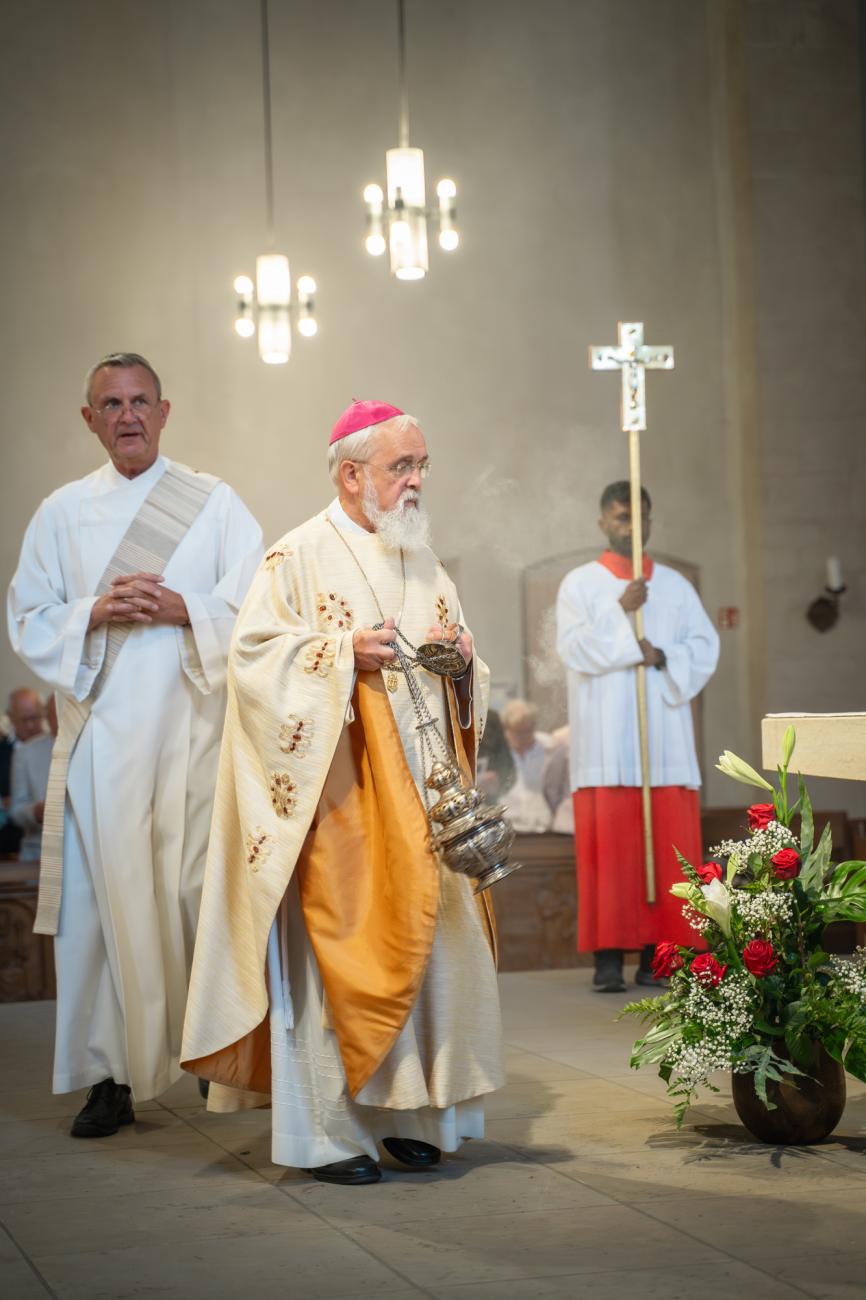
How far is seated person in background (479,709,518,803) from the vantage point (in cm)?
1078

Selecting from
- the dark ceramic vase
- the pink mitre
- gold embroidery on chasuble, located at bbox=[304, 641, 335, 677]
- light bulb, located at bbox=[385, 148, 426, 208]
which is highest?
light bulb, located at bbox=[385, 148, 426, 208]

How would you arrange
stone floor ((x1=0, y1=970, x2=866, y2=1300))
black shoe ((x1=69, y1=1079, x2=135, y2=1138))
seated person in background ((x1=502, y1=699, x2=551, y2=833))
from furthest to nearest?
seated person in background ((x1=502, y1=699, x2=551, y2=833)) → black shoe ((x1=69, y1=1079, x2=135, y2=1138)) → stone floor ((x1=0, y1=970, x2=866, y2=1300))

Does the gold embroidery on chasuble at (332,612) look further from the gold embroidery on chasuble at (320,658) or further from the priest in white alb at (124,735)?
the priest in white alb at (124,735)

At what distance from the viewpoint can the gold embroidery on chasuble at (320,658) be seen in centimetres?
396

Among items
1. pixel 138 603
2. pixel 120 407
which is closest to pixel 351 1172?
pixel 138 603

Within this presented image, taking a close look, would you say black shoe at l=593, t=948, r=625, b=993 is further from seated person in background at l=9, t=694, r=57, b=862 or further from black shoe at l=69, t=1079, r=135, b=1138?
seated person in background at l=9, t=694, r=57, b=862

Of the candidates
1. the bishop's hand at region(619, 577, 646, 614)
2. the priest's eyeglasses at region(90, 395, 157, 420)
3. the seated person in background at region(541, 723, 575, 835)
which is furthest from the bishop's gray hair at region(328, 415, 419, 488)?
the seated person in background at region(541, 723, 575, 835)

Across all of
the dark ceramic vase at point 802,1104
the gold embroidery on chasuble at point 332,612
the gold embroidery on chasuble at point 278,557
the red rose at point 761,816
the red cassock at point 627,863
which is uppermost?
the gold embroidery on chasuble at point 278,557

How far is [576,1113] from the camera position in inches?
182

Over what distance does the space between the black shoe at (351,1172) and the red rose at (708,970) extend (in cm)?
92

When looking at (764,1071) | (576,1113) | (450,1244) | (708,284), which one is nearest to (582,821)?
(576,1113)

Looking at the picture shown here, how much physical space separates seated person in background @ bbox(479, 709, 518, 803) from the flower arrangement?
255 inches

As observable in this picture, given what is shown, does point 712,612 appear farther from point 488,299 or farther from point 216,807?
point 216,807

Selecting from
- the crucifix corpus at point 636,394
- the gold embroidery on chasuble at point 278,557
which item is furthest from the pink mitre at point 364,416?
the crucifix corpus at point 636,394
